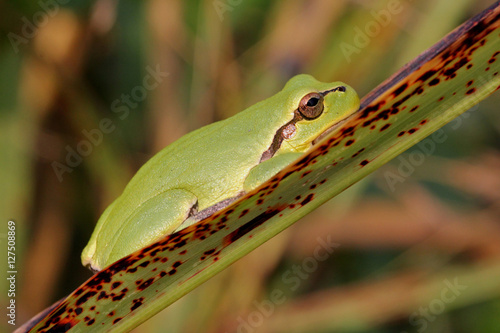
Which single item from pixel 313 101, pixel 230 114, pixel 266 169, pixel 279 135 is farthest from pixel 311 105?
pixel 230 114

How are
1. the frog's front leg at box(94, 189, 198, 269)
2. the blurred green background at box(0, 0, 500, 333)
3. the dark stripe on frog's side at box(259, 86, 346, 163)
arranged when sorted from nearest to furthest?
the frog's front leg at box(94, 189, 198, 269), the dark stripe on frog's side at box(259, 86, 346, 163), the blurred green background at box(0, 0, 500, 333)

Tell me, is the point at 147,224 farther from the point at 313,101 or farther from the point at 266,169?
the point at 313,101

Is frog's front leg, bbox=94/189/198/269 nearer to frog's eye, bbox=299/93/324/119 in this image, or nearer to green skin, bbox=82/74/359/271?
green skin, bbox=82/74/359/271

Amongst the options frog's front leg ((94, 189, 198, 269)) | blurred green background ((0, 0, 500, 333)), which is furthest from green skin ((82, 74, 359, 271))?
blurred green background ((0, 0, 500, 333))

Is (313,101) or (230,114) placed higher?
(230,114)

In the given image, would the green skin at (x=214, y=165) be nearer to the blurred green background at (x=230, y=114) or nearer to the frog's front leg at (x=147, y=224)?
the frog's front leg at (x=147, y=224)

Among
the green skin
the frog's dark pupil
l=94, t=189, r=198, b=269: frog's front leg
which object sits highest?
the frog's dark pupil
